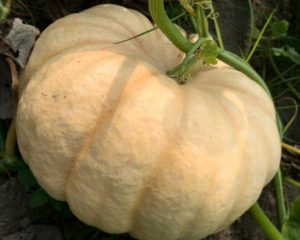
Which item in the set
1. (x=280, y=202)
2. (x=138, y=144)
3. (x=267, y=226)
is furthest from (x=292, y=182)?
(x=138, y=144)

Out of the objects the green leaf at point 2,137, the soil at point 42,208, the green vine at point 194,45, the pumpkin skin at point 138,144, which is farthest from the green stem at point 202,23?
the green leaf at point 2,137

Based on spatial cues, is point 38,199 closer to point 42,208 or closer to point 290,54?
point 42,208

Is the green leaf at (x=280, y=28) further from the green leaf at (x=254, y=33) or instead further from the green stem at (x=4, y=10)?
the green stem at (x=4, y=10)

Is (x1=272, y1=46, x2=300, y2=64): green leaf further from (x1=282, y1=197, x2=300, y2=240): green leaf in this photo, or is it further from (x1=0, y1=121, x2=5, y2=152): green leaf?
(x1=0, y1=121, x2=5, y2=152): green leaf

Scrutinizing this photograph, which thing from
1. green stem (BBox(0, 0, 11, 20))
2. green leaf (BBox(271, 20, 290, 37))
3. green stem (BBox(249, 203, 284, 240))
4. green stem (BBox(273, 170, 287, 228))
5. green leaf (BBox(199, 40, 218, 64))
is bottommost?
green stem (BBox(273, 170, 287, 228))

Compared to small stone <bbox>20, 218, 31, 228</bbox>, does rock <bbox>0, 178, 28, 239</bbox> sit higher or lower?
higher

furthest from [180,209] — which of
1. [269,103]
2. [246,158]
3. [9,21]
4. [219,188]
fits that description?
[9,21]

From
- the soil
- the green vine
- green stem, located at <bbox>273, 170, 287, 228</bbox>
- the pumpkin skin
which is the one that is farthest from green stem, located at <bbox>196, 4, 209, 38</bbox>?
green stem, located at <bbox>273, 170, 287, 228</bbox>
